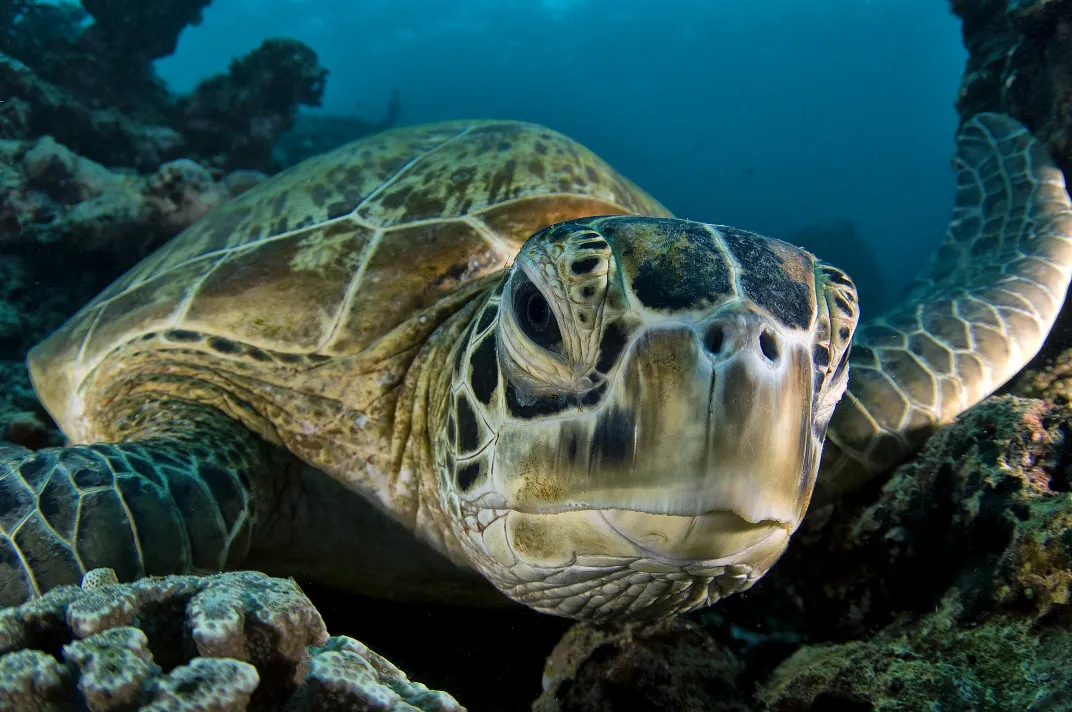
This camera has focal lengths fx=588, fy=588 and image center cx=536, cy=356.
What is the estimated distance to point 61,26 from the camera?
26.3 ft

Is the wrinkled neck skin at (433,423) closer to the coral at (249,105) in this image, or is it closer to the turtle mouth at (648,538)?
the turtle mouth at (648,538)

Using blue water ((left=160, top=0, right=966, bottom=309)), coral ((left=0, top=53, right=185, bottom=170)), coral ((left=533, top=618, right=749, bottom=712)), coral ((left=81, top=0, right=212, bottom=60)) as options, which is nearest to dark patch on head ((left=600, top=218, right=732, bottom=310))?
coral ((left=533, top=618, right=749, bottom=712))

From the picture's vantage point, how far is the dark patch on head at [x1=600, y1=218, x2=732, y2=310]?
999 millimetres

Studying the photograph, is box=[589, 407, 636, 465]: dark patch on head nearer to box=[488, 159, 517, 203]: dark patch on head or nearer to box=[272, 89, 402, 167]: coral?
box=[488, 159, 517, 203]: dark patch on head

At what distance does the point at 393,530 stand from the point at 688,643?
92cm

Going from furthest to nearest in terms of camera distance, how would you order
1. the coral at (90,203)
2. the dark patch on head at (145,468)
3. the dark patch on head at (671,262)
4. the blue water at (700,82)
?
the blue water at (700,82), the coral at (90,203), the dark patch on head at (145,468), the dark patch on head at (671,262)

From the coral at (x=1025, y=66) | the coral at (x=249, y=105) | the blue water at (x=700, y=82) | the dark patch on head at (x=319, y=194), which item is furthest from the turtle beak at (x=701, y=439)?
the blue water at (x=700, y=82)

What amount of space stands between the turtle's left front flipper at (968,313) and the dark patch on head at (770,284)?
1.06 metres

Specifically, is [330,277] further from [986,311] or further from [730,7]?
[730,7]

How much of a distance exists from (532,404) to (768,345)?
17.0 inches

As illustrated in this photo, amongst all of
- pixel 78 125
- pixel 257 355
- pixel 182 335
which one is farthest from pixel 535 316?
pixel 78 125

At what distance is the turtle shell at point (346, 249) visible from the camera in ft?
6.52

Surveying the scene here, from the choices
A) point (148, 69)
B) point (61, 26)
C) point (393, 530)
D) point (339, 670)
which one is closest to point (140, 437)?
point (393, 530)

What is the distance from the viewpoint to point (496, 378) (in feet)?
4.16
